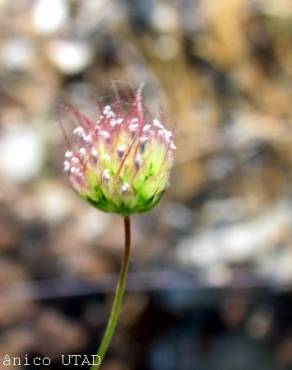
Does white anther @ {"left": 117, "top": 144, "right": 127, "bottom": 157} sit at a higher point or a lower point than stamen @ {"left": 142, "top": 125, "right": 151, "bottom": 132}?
lower

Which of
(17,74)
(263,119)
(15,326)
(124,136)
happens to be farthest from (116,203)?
(17,74)

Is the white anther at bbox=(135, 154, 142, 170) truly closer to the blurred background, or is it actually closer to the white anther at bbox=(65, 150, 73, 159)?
the white anther at bbox=(65, 150, 73, 159)

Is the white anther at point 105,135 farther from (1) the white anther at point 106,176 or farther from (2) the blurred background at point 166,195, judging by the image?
(2) the blurred background at point 166,195

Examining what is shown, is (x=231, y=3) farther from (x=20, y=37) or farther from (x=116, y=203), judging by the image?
(x=116, y=203)

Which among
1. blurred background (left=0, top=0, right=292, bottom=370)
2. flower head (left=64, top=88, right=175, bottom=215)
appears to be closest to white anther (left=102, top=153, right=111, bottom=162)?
flower head (left=64, top=88, right=175, bottom=215)

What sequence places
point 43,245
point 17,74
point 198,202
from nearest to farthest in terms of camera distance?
point 43,245 < point 198,202 < point 17,74

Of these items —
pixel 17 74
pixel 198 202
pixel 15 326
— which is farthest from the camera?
pixel 17 74

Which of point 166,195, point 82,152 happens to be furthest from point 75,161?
point 166,195
